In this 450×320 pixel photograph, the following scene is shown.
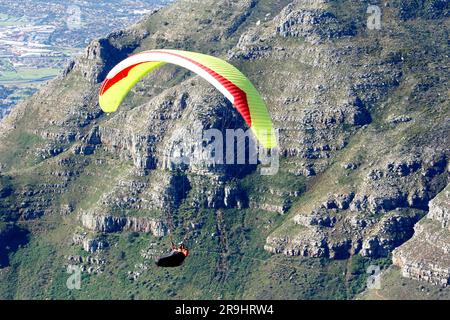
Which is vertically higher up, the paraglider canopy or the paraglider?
the paraglider canopy

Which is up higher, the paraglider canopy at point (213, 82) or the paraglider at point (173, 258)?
the paraglider canopy at point (213, 82)

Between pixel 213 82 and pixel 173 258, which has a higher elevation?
pixel 213 82

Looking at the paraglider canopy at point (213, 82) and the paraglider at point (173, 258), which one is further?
the paraglider at point (173, 258)

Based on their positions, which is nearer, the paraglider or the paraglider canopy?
the paraglider canopy

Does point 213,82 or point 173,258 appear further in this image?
point 213,82
